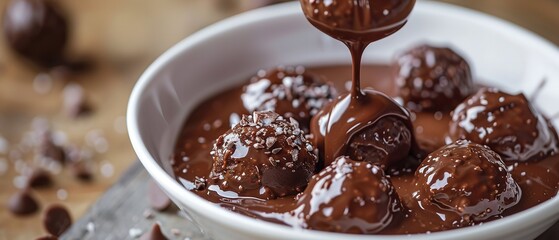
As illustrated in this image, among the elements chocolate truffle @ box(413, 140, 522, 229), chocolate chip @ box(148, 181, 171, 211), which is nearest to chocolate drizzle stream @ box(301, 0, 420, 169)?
chocolate truffle @ box(413, 140, 522, 229)

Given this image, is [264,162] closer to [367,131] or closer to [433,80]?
[367,131]

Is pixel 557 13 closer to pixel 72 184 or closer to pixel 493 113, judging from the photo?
pixel 493 113

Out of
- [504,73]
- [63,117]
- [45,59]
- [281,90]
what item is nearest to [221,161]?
[281,90]

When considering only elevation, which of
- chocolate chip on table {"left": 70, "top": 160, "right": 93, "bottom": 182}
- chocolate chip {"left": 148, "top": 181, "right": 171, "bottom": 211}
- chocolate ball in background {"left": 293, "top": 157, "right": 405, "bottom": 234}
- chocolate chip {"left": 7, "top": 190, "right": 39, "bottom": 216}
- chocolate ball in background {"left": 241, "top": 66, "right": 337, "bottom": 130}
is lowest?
chocolate chip on table {"left": 70, "top": 160, "right": 93, "bottom": 182}

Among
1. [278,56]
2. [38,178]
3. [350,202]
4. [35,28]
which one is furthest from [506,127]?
[35,28]

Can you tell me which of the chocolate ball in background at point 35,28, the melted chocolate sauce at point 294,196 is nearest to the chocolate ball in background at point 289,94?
the melted chocolate sauce at point 294,196

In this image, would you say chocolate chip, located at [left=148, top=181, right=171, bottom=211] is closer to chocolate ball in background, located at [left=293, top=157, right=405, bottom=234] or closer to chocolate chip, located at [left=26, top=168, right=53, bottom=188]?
chocolate chip, located at [left=26, top=168, right=53, bottom=188]
